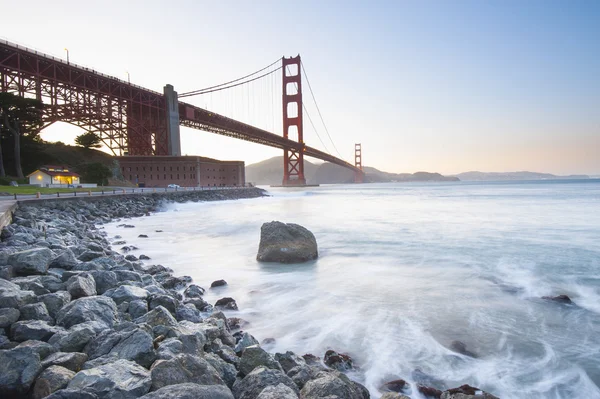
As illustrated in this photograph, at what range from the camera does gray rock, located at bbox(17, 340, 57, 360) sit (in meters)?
2.68

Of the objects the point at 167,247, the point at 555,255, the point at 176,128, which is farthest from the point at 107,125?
the point at 555,255

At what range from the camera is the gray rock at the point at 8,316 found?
311 cm

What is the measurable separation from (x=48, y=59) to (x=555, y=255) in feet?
163

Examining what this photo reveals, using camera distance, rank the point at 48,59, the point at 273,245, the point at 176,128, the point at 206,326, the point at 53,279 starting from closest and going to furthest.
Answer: the point at 206,326 < the point at 53,279 < the point at 273,245 < the point at 48,59 < the point at 176,128

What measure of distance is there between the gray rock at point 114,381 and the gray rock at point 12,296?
1.58 m

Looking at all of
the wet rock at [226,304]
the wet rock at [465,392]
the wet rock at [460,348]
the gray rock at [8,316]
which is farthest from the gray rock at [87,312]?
the wet rock at [460,348]

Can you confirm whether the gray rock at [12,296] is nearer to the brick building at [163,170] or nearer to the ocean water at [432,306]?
the ocean water at [432,306]

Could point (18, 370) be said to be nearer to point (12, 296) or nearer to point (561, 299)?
point (12, 296)

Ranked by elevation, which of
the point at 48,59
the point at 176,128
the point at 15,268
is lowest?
the point at 15,268

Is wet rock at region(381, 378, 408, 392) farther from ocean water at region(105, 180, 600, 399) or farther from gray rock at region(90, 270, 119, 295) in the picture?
gray rock at region(90, 270, 119, 295)

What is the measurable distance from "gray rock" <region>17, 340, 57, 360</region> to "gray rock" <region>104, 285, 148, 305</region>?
134cm

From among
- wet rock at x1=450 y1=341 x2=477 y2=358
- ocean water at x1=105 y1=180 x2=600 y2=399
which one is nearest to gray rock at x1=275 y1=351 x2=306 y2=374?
ocean water at x1=105 y1=180 x2=600 y2=399

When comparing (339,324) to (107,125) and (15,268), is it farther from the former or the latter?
(107,125)

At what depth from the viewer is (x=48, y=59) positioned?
134 feet
